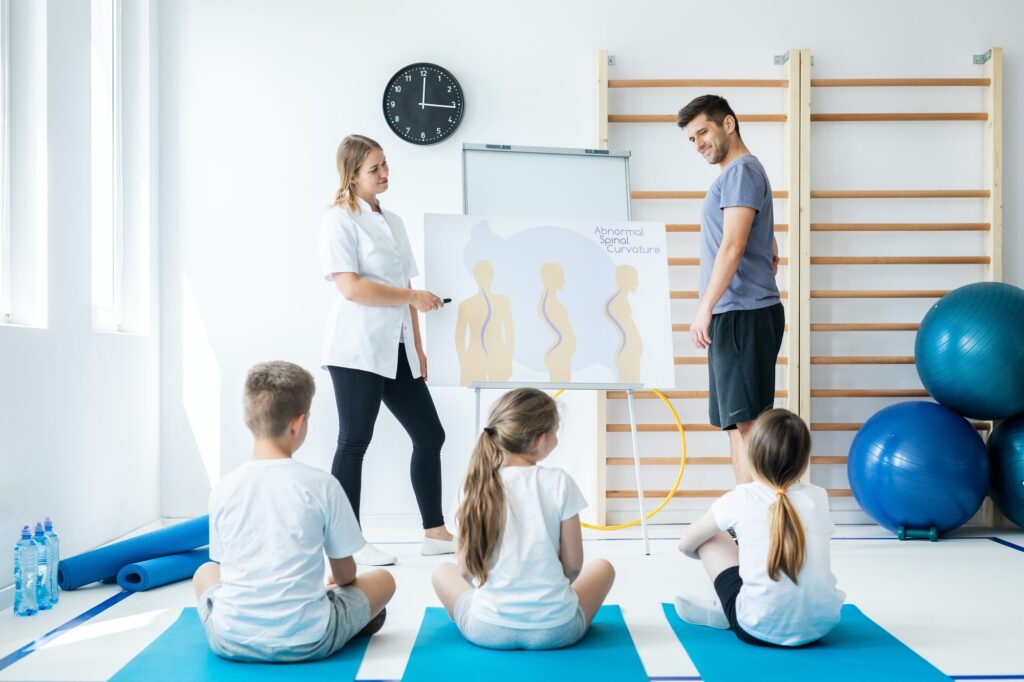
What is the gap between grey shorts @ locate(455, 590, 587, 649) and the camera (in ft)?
6.86

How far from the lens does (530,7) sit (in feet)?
13.6

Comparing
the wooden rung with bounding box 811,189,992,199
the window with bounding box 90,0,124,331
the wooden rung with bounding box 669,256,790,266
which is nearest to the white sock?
the wooden rung with bounding box 669,256,790,266

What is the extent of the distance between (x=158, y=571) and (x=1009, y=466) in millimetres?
3250

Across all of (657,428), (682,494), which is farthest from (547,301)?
(682,494)

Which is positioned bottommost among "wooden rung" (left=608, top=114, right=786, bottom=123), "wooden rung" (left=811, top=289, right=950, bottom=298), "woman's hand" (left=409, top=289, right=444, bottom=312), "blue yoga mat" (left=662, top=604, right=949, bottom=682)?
"blue yoga mat" (left=662, top=604, right=949, bottom=682)

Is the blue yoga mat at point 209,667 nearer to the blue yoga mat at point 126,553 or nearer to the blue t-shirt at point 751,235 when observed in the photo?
the blue yoga mat at point 126,553

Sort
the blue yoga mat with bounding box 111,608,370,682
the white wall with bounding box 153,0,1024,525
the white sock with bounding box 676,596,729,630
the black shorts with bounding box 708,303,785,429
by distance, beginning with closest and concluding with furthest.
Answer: the blue yoga mat with bounding box 111,608,370,682
the white sock with bounding box 676,596,729,630
the black shorts with bounding box 708,303,785,429
the white wall with bounding box 153,0,1024,525

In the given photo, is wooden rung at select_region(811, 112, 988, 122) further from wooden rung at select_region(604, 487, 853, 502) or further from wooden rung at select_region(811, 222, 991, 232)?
wooden rung at select_region(604, 487, 853, 502)

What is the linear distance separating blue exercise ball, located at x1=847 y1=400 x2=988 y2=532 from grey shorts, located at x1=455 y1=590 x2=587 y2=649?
77.1 inches

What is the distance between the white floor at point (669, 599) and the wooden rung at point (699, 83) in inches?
79.4

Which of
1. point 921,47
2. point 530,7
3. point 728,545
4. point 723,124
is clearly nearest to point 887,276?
point 921,47

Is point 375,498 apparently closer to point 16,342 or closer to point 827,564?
point 16,342

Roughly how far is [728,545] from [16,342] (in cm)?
220

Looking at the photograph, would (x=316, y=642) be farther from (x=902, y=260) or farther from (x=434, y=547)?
(x=902, y=260)
